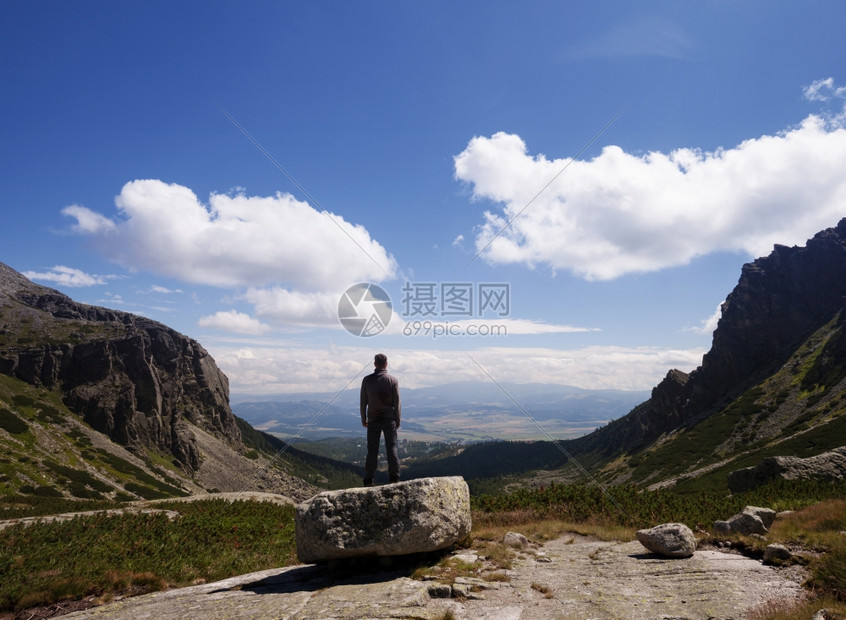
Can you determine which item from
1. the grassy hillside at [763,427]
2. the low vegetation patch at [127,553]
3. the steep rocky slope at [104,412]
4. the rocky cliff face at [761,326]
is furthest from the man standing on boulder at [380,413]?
the rocky cliff face at [761,326]

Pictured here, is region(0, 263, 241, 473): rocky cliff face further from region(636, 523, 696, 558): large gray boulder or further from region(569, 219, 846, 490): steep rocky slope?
region(636, 523, 696, 558): large gray boulder

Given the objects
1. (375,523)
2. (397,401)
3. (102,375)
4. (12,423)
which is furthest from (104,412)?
(375,523)

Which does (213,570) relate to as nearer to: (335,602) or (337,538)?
(337,538)

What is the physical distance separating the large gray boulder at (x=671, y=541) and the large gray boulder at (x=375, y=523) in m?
5.65

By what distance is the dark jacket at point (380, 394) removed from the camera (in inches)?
516

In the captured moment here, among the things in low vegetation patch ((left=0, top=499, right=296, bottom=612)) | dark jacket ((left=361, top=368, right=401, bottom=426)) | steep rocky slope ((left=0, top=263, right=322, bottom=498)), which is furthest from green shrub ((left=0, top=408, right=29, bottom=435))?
dark jacket ((left=361, top=368, right=401, bottom=426))

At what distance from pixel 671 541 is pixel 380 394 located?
881cm

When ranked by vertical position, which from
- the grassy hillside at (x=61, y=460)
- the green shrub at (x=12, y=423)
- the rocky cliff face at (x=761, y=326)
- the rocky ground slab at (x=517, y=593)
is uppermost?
the rocky cliff face at (x=761, y=326)

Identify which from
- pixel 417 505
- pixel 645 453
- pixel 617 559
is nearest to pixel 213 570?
pixel 417 505

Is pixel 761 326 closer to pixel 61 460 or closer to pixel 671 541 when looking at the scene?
pixel 671 541

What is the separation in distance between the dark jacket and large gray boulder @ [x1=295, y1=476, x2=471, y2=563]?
252cm

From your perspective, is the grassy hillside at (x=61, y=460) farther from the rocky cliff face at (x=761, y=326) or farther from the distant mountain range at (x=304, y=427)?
the rocky cliff face at (x=761, y=326)

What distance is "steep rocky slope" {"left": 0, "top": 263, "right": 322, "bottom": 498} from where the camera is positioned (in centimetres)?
11162

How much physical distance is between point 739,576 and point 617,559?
284 cm
